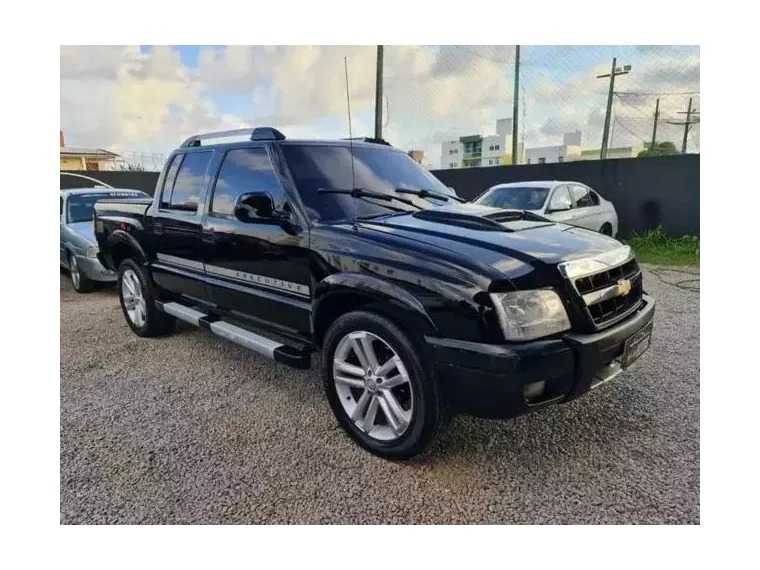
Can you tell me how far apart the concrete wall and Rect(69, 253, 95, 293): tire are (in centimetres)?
597

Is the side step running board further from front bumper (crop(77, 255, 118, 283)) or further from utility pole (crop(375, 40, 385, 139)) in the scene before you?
front bumper (crop(77, 255, 118, 283))

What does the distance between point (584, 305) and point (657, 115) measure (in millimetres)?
2388

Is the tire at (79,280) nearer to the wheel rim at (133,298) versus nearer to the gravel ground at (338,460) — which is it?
the wheel rim at (133,298)

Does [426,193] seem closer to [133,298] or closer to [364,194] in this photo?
[364,194]

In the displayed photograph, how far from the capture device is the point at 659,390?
138 inches

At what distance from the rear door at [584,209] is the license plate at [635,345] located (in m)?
6.39

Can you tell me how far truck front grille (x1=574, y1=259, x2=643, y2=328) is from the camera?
2521 millimetres

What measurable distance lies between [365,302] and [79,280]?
6.42 m

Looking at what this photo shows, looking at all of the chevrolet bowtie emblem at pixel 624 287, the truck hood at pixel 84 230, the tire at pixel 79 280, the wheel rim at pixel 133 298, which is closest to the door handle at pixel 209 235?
the wheel rim at pixel 133 298

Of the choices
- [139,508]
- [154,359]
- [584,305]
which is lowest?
[139,508]

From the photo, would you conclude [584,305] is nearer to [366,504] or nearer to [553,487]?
[553,487]

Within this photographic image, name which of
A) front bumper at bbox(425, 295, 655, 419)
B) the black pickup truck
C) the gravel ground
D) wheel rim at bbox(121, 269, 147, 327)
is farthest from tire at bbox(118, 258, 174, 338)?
front bumper at bbox(425, 295, 655, 419)

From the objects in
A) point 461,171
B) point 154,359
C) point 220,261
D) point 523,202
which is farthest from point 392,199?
point 461,171

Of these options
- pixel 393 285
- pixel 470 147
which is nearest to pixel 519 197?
pixel 470 147
